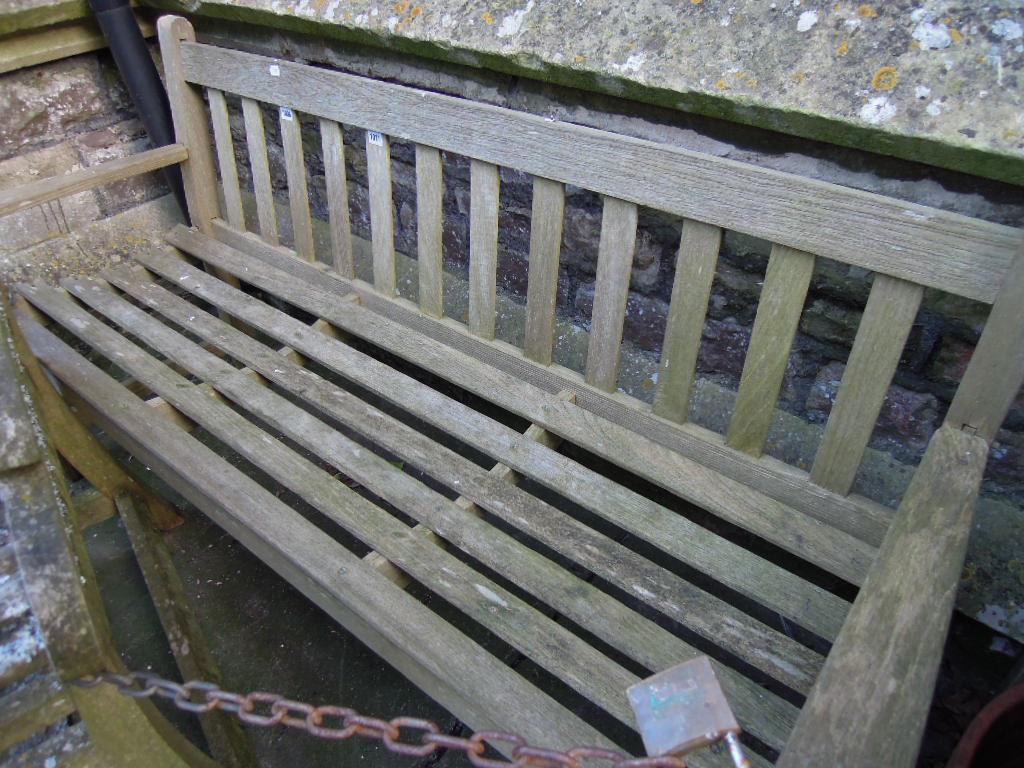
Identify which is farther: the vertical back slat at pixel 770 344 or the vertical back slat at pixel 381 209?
the vertical back slat at pixel 381 209

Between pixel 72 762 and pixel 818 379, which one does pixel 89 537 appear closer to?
pixel 72 762

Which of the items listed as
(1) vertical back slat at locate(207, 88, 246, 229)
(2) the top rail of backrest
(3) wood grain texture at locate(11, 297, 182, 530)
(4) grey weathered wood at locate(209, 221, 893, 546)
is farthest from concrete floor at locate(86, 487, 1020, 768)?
(2) the top rail of backrest

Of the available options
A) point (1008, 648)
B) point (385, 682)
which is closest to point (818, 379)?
point (1008, 648)

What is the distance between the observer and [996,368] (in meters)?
1.31

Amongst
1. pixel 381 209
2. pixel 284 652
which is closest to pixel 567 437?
pixel 381 209

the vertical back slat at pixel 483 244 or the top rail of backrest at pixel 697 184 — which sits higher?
the top rail of backrest at pixel 697 184

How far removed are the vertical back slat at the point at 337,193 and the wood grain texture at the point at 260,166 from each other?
0.28 meters

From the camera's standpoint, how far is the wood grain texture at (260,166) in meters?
2.37

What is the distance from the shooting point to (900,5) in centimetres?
140

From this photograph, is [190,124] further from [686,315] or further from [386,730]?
[386,730]

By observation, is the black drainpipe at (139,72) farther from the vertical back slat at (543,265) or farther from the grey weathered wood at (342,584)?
the vertical back slat at (543,265)

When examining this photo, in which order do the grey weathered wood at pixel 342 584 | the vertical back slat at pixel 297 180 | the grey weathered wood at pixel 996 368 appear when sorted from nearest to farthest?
the grey weathered wood at pixel 996 368 < the grey weathered wood at pixel 342 584 < the vertical back slat at pixel 297 180

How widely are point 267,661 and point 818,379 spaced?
170 centimetres

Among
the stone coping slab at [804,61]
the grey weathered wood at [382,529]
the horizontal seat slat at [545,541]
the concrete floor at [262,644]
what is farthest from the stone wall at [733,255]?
the concrete floor at [262,644]
